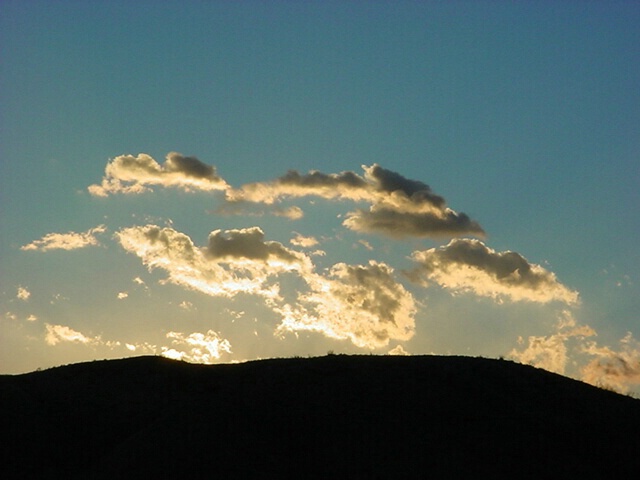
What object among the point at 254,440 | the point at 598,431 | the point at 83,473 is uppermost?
the point at 598,431

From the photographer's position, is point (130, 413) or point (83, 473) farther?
point (130, 413)

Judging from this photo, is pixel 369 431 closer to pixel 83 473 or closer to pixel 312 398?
pixel 312 398

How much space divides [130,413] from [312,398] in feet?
35.3

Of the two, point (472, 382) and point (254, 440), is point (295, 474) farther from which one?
point (472, 382)

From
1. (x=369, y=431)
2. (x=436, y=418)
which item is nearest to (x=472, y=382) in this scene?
(x=436, y=418)

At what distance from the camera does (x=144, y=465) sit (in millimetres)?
35188

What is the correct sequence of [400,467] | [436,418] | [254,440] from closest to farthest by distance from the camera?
[400,467]
[254,440]
[436,418]

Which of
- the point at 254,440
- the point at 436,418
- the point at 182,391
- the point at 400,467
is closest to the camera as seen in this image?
the point at 400,467

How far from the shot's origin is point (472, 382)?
150 feet

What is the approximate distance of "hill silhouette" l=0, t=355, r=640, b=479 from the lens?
35875 millimetres

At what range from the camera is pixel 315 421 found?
132 feet

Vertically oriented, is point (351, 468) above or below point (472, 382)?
below

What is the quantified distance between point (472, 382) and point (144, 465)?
2119 cm

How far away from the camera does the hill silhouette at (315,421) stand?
35.9 meters
